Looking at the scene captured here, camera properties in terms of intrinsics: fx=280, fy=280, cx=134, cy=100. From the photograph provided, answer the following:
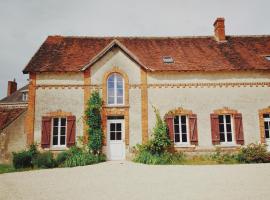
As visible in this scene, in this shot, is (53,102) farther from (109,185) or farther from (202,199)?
(202,199)

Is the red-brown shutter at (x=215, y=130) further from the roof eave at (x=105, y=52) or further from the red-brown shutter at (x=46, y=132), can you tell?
the red-brown shutter at (x=46, y=132)

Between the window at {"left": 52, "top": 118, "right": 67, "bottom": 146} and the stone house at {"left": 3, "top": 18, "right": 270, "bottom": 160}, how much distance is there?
0.17 feet

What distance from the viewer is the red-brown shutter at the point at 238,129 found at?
50.8ft

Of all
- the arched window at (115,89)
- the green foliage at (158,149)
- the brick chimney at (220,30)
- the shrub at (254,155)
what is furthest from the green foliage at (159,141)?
the brick chimney at (220,30)

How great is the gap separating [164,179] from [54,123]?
8242 millimetres

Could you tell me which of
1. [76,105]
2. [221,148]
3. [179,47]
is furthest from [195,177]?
[179,47]

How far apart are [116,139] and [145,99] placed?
276 cm

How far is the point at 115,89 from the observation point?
1591 centimetres

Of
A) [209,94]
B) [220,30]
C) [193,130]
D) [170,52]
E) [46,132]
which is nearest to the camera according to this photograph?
[46,132]

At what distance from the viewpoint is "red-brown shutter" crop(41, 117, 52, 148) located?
1495 cm

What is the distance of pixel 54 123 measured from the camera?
15.5 metres

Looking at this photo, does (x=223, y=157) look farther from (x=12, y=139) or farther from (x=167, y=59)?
(x=12, y=139)

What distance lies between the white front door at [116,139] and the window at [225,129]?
555 cm

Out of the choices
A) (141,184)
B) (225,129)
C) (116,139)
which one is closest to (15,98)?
(116,139)
